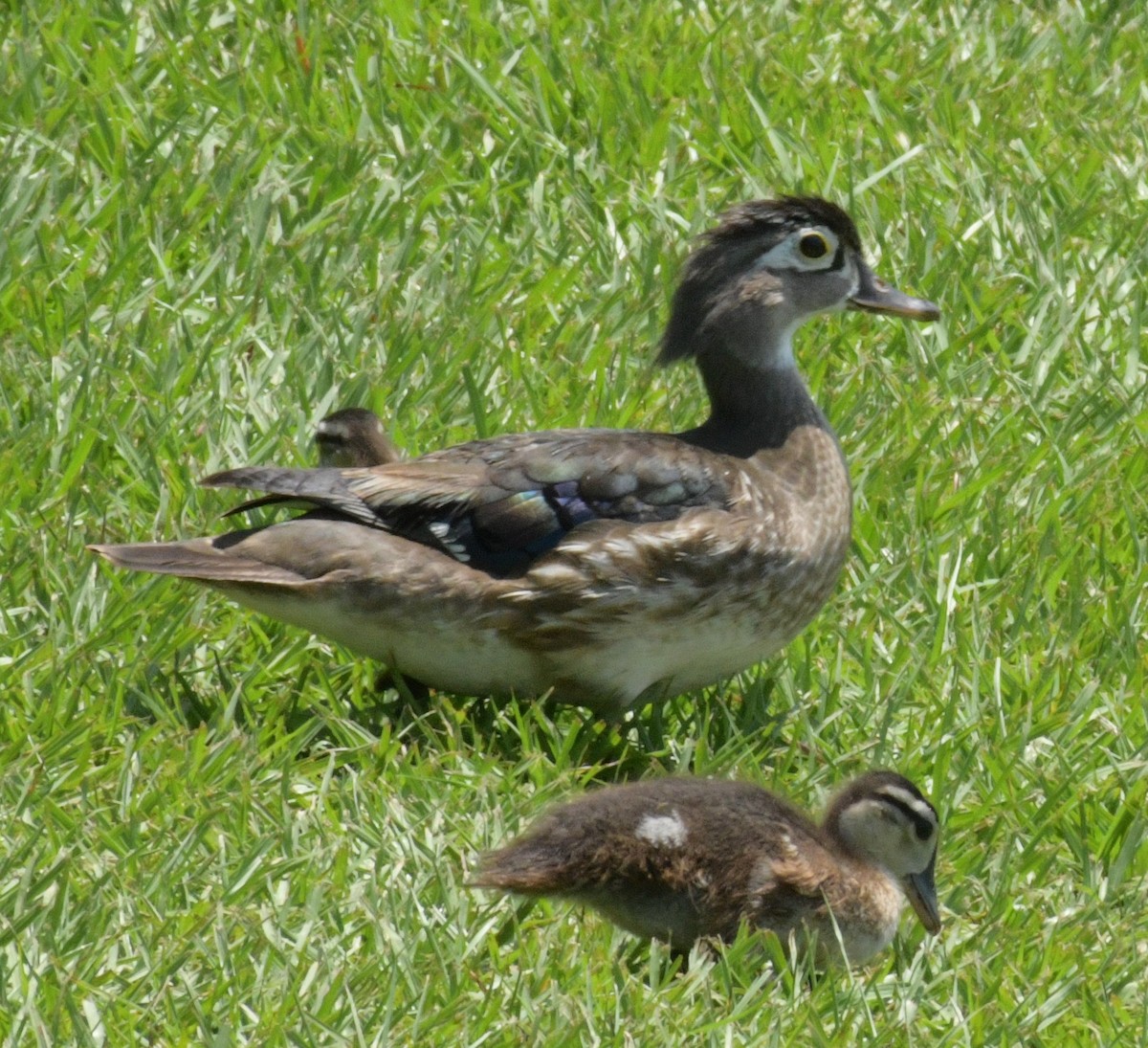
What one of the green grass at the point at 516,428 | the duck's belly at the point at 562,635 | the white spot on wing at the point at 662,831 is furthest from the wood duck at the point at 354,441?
the white spot on wing at the point at 662,831

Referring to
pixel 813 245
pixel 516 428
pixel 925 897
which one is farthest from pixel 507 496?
pixel 925 897

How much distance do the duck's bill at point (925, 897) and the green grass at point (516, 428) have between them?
0.23 feet

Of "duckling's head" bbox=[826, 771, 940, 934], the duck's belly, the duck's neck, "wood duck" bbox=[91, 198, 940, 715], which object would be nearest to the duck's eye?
the duck's neck

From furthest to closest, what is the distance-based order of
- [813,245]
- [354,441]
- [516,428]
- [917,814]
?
[516,428] → [813,245] → [354,441] → [917,814]

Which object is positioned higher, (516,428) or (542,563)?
(542,563)

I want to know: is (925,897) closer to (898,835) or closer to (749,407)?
(898,835)

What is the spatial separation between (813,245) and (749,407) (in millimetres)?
527

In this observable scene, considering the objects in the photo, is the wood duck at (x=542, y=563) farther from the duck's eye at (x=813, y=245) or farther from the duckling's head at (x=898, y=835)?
the duckling's head at (x=898, y=835)

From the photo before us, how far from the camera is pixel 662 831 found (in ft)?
16.6

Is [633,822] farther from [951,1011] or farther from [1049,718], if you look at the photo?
[1049,718]

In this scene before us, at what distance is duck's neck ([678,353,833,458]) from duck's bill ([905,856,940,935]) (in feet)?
5.44

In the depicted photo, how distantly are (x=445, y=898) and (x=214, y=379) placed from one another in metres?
2.56

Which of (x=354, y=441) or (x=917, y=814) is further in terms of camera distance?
(x=354, y=441)

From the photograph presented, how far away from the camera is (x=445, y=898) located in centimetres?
513
